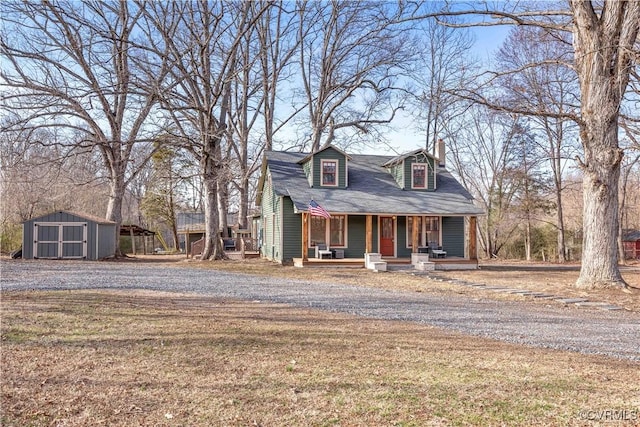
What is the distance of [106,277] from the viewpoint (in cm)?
1179

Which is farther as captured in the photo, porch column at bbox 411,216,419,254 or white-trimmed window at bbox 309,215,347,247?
white-trimmed window at bbox 309,215,347,247

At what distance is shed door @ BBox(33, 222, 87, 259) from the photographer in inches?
771

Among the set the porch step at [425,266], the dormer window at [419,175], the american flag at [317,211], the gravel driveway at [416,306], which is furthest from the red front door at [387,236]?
the gravel driveway at [416,306]

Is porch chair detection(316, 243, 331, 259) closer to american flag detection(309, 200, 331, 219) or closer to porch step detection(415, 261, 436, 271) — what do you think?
american flag detection(309, 200, 331, 219)

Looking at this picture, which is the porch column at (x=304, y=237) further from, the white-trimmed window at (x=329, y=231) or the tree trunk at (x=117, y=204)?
the tree trunk at (x=117, y=204)

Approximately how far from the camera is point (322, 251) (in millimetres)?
18688

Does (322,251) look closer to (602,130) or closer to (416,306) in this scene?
(416,306)

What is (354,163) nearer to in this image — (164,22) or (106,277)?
(164,22)

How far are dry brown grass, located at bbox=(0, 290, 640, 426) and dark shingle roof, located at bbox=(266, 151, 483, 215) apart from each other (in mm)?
11777

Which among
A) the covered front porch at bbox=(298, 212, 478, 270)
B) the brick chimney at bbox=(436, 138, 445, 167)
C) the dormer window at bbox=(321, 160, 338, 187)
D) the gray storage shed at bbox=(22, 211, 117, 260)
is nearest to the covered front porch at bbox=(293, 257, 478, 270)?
the covered front porch at bbox=(298, 212, 478, 270)

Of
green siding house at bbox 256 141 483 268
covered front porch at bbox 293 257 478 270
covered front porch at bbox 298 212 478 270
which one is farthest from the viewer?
green siding house at bbox 256 141 483 268

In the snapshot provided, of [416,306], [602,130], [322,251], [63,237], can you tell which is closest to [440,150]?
[322,251]

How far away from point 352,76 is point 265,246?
11.2 meters

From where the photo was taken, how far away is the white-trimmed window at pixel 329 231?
19.3 m
